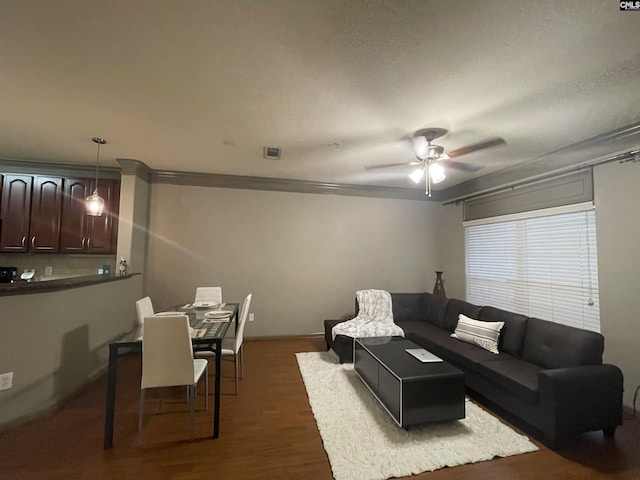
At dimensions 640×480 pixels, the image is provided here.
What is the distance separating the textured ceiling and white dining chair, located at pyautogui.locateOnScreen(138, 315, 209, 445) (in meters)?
1.79

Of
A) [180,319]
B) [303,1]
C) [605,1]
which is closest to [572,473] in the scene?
[605,1]

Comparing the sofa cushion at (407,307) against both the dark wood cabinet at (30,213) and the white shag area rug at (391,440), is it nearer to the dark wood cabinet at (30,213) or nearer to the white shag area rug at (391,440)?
the white shag area rug at (391,440)

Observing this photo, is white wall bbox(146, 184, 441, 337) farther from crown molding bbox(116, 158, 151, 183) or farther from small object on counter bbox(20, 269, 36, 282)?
small object on counter bbox(20, 269, 36, 282)

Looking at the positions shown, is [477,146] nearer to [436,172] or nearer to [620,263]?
[436,172]

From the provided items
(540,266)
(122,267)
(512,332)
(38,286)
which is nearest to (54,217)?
(122,267)

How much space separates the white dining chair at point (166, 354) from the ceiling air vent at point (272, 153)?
Result: 2125mm

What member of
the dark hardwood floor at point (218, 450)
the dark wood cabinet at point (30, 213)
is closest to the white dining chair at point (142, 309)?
the dark hardwood floor at point (218, 450)

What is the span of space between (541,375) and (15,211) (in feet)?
20.6

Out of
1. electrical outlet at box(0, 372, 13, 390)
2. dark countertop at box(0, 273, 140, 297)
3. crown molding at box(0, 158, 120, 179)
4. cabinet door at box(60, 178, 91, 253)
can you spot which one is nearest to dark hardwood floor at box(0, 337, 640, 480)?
electrical outlet at box(0, 372, 13, 390)

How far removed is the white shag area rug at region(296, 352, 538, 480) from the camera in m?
1.87

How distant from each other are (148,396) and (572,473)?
140 inches

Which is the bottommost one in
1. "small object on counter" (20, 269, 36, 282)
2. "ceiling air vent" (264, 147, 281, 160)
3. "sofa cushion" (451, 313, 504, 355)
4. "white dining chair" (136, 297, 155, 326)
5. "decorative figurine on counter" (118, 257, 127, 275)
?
"sofa cushion" (451, 313, 504, 355)

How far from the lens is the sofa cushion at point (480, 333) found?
3.02 meters

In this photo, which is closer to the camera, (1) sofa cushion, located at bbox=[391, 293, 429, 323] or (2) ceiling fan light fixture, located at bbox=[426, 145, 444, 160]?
(2) ceiling fan light fixture, located at bbox=[426, 145, 444, 160]
